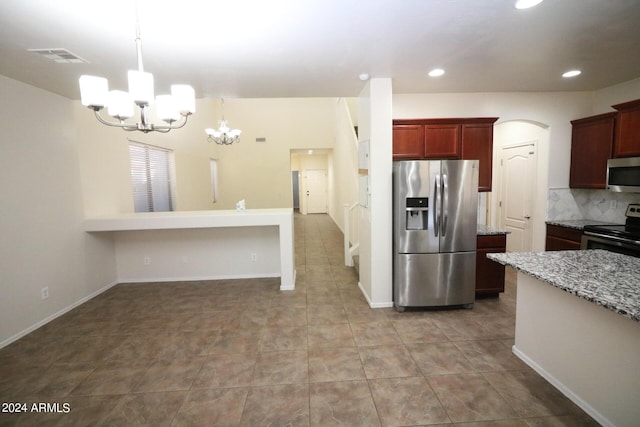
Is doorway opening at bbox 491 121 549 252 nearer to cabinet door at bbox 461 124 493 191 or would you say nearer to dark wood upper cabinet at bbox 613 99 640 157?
dark wood upper cabinet at bbox 613 99 640 157

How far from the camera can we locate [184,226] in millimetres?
3881

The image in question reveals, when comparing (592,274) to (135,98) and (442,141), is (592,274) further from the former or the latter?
(135,98)

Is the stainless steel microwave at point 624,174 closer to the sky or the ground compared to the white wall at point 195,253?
closer to the sky

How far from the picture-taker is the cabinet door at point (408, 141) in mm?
3639

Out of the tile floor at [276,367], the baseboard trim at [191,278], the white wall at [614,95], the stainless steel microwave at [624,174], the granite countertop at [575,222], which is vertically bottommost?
the tile floor at [276,367]

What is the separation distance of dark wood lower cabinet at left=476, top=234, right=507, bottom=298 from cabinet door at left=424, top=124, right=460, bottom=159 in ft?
3.69

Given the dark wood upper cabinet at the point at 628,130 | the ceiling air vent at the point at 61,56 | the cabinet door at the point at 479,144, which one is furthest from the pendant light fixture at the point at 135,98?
the dark wood upper cabinet at the point at 628,130

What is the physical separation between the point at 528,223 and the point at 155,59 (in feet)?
17.2

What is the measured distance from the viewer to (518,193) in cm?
471

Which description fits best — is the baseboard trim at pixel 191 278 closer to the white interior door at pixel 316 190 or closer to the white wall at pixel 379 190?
the white wall at pixel 379 190

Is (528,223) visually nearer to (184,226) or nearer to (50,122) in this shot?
(184,226)

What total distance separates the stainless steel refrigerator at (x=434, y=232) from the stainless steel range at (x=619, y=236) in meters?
1.37

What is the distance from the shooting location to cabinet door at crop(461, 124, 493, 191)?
3.68 metres

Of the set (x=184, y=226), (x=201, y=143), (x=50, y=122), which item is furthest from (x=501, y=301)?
(x=201, y=143)
